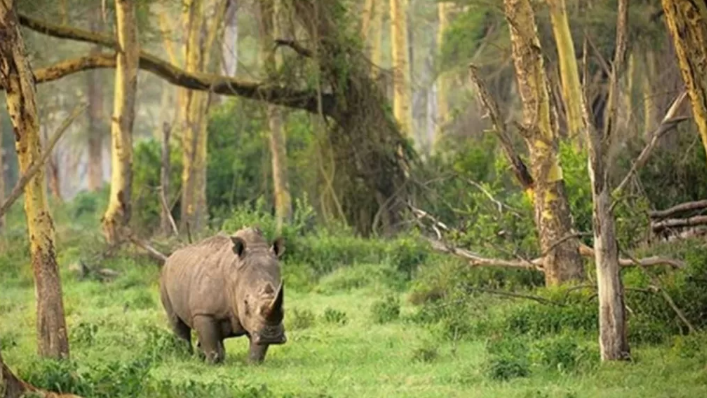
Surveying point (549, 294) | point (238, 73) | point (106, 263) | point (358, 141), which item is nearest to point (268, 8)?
point (358, 141)

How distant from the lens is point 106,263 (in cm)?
2545

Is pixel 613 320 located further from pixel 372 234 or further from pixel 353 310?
pixel 372 234

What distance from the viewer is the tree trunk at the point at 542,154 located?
1819 centimetres

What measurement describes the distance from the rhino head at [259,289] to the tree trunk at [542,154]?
149 inches

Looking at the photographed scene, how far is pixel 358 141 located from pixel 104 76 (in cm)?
2929

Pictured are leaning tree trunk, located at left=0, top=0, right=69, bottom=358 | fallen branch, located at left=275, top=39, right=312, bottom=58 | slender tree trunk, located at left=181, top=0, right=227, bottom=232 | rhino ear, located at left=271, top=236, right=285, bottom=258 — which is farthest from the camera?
slender tree trunk, located at left=181, top=0, right=227, bottom=232

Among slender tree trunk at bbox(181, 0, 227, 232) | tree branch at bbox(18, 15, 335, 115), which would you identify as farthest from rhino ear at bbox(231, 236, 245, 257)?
slender tree trunk at bbox(181, 0, 227, 232)

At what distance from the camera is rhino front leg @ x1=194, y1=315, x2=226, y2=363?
15.4 m

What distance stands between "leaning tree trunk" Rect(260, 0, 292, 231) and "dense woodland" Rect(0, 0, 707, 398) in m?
0.06

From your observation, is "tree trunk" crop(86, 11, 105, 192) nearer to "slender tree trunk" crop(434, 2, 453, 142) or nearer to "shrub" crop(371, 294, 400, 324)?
"slender tree trunk" crop(434, 2, 453, 142)

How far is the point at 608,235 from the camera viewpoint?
1360cm

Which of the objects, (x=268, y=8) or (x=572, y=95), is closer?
(x=572, y=95)

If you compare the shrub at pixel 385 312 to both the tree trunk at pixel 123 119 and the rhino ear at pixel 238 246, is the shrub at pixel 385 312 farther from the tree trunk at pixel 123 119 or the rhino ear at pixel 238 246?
the tree trunk at pixel 123 119

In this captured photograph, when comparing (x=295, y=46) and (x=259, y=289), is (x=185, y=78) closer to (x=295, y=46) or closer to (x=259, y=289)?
(x=295, y=46)
